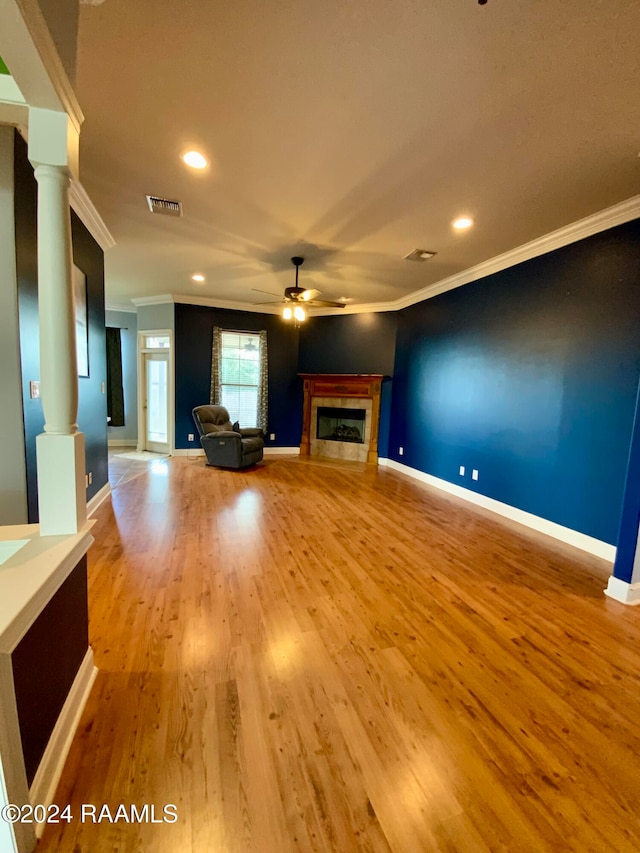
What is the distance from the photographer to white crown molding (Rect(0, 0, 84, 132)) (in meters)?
0.94

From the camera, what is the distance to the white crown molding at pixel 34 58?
939 mm

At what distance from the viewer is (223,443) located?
5.21 m

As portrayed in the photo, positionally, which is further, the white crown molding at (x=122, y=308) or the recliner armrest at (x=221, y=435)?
the white crown molding at (x=122, y=308)

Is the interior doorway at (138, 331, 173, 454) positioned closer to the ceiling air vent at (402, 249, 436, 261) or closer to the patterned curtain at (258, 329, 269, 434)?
the patterned curtain at (258, 329, 269, 434)

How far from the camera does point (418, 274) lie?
4406 millimetres

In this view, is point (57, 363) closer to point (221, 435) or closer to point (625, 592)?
point (625, 592)

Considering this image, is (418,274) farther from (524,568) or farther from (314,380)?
(524,568)

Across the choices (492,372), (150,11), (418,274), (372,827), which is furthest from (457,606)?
(418,274)

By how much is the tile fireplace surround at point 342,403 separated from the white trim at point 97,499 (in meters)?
3.46

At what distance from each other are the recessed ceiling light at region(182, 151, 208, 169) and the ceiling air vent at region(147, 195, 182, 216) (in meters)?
0.60

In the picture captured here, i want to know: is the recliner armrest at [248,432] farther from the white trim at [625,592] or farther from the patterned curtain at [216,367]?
the white trim at [625,592]

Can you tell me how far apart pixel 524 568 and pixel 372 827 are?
2.12m

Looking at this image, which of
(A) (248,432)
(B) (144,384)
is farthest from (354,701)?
(B) (144,384)

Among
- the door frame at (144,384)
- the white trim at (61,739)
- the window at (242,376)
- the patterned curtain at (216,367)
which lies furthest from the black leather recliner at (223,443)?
the white trim at (61,739)
